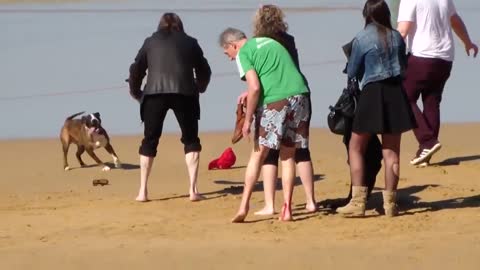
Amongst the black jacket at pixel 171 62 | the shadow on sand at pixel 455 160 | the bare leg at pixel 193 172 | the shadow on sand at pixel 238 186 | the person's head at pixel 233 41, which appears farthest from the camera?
the shadow on sand at pixel 455 160

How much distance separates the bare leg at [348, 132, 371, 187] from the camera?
959 cm

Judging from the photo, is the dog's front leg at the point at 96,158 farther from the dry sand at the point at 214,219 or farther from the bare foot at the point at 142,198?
the bare foot at the point at 142,198

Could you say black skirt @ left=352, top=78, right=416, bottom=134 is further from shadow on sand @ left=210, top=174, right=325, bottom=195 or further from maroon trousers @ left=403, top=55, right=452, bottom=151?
maroon trousers @ left=403, top=55, right=452, bottom=151

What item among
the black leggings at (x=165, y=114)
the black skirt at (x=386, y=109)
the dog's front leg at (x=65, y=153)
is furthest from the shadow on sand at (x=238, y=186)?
the black skirt at (x=386, y=109)

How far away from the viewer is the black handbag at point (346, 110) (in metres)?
9.62

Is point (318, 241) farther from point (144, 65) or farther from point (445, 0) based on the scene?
point (445, 0)

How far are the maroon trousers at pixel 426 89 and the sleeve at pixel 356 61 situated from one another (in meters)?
2.32

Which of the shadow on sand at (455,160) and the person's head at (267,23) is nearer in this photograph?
the person's head at (267,23)

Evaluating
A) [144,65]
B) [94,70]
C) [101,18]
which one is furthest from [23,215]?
[101,18]

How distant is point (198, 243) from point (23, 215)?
2.13 m

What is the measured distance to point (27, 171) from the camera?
12539mm

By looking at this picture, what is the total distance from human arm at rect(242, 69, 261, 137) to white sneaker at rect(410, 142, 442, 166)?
2.90 metres

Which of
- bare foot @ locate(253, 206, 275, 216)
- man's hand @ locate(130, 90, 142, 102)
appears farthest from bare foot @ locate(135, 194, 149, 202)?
bare foot @ locate(253, 206, 275, 216)

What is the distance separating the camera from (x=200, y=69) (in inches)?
424
